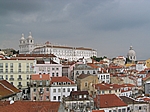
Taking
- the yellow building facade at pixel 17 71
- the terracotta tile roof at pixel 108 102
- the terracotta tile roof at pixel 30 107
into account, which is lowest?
the terracotta tile roof at pixel 108 102

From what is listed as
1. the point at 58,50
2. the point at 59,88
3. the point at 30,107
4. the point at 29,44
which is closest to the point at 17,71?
the point at 59,88

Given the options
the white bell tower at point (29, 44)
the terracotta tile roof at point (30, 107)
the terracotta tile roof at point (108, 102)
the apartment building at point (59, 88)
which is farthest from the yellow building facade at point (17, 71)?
the white bell tower at point (29, 44)

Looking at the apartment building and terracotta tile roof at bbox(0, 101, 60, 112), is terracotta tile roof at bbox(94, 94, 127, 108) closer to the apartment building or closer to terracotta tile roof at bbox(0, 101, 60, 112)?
the apartment building

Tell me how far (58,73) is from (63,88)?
37.8ft

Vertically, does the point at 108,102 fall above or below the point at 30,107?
below

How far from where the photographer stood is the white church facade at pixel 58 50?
134700 millimetres

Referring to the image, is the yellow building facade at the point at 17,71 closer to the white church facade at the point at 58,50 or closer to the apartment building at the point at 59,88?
the apartment building at the point at 59,88

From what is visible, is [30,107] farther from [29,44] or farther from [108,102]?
[29,44]

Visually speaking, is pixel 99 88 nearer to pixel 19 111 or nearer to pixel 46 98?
pixel 46 98

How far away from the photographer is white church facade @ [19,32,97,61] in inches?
5303

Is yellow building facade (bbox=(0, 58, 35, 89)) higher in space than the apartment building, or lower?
higher

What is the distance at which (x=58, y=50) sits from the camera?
448ft

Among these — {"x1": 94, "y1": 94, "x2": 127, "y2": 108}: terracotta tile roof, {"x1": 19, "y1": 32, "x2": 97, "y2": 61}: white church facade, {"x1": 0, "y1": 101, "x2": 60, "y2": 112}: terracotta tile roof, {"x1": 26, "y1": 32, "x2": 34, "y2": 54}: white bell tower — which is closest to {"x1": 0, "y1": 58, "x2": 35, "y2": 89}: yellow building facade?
{"x1": 94, "y1": 94, "x2": 127, "y2": 108}: terracotta tile roof

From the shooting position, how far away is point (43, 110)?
18797mm
